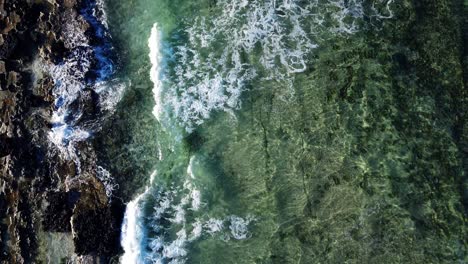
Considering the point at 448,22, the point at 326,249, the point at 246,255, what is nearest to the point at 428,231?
the point at 326,249

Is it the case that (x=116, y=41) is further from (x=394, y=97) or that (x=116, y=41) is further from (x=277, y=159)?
(x=394, y=97)

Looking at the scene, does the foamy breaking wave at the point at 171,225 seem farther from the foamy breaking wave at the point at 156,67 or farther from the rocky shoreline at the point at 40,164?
the foamy breaking wave at the point at 156,67

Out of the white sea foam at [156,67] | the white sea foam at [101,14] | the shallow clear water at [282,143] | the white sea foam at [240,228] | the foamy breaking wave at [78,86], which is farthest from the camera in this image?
the white sea foam at [101,14]

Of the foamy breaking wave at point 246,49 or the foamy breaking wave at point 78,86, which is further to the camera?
the foamy breaking wave at point 78,86

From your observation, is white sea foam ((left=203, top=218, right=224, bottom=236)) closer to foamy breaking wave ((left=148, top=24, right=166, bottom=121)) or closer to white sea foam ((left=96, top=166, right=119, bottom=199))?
white sea foam ((left=96, top=166, right=119, bottom=199))

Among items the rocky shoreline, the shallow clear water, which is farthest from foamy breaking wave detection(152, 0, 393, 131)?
the rocky shoreline

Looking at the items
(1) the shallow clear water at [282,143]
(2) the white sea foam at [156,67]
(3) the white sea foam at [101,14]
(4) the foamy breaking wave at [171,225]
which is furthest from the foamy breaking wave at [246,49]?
(3) the white sea foam at [101,14]
